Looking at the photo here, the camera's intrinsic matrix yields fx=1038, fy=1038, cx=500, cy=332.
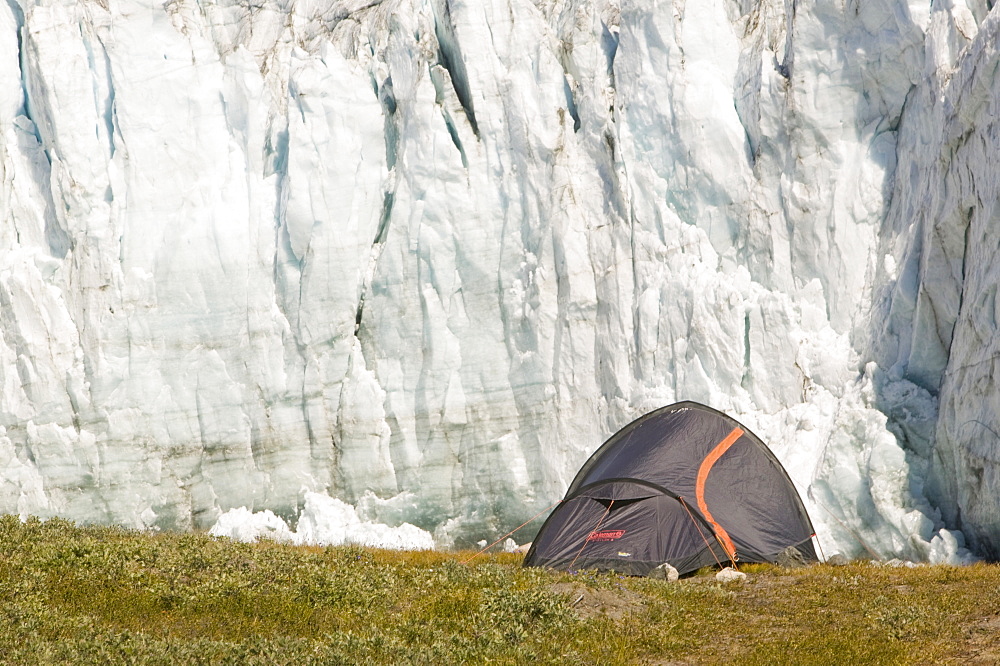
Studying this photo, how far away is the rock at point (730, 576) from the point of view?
1235cm

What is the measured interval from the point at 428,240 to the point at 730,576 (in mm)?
12264

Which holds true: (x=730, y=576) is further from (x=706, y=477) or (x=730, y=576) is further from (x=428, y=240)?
(x=428, y=240)

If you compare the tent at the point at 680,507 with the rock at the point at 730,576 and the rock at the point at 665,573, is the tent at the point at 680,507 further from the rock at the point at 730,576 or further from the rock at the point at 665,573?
the rock at the point at 730,576

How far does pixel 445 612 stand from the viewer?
10555 millimetres

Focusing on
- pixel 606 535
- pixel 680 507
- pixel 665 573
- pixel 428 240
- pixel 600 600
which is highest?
pixel 428 240

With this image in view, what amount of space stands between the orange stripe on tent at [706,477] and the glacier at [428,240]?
3.30 m

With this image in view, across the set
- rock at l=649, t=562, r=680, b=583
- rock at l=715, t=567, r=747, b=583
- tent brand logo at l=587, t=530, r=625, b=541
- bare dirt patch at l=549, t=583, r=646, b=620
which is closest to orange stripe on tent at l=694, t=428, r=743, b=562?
rock at l=715, t=567, r=747, b=583

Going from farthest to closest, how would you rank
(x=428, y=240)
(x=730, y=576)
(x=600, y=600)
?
1. (x=428, y=240)
2. (x=730, y=576)
3. (x=600, y=600)

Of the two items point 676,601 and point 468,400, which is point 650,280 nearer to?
point 468,400

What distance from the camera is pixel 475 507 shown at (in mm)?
22000

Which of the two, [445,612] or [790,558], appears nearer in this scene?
[445,612]

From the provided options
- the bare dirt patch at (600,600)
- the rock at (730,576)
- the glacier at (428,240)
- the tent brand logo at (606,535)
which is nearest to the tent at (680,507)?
the tent brand logo at (606,535)

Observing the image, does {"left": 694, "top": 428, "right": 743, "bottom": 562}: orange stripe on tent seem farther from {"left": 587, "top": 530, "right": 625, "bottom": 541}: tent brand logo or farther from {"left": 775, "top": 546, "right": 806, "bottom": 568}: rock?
{"left": 587, "top": 530, "right": 625, "bottom": 541}: tent brand logo

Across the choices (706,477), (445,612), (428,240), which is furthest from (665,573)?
(428,240)
